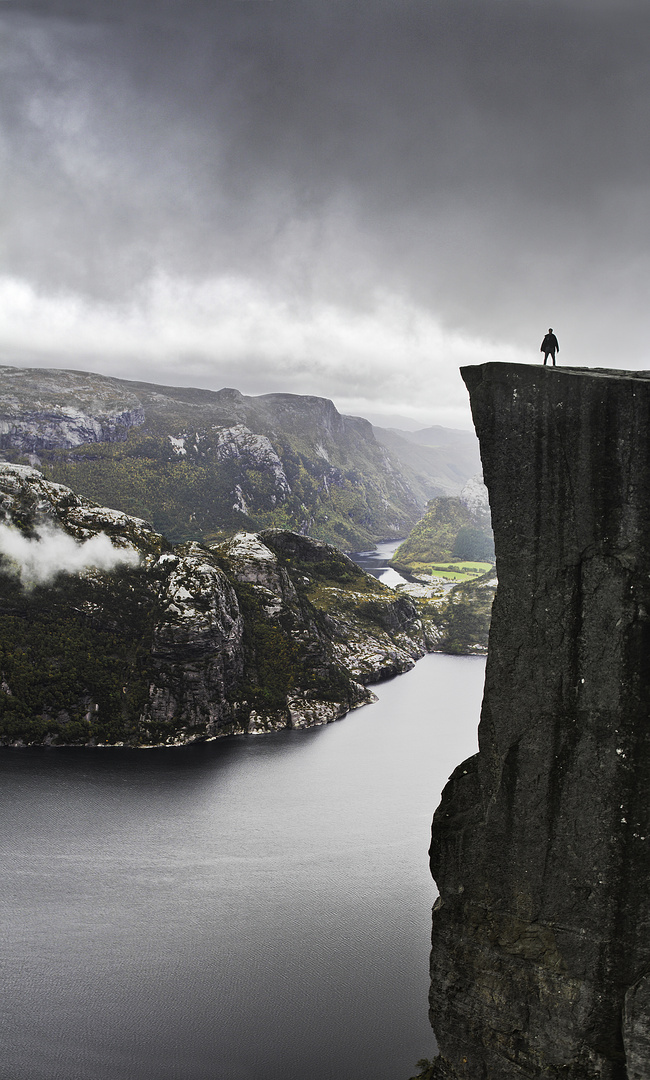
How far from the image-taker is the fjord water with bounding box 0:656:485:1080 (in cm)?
2216

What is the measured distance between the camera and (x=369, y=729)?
62.1 meters

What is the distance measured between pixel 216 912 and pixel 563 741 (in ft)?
84.9

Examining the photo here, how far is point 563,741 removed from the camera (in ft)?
35.0

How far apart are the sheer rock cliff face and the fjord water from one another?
43.7 ft

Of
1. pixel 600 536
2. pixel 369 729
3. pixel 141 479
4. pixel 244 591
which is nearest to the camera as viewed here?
pixel 600 536

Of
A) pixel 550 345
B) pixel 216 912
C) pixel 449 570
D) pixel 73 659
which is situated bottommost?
pixel 216 912

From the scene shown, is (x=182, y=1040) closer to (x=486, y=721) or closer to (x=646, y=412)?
(x=486, y=721)

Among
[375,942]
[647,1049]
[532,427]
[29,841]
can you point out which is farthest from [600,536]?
[29,841]

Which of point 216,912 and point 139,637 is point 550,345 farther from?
point 139,637

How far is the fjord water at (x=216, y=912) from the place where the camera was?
22.2 metres

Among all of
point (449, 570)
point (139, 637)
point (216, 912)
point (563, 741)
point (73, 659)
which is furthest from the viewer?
point (449, 570)

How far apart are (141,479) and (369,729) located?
143887 millimetres

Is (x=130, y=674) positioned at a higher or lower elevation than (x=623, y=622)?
lower

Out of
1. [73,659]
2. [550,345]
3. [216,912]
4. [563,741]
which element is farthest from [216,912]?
[73,659]
